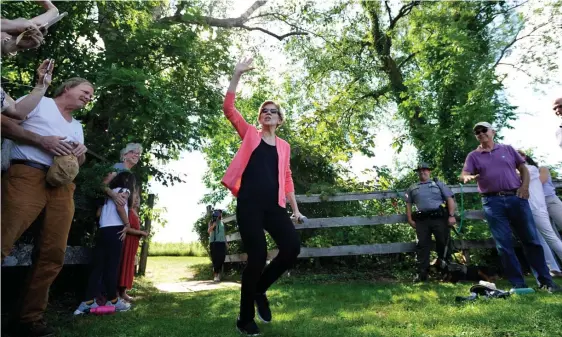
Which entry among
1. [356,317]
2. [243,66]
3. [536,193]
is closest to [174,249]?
[536,193]

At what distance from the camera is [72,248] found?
177 inches

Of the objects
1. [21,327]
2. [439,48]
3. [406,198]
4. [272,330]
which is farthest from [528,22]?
[21,327]

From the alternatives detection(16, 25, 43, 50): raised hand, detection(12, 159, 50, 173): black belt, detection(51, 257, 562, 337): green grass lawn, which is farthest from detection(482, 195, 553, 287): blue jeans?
detection(16, 25, 43, 50): raised hand

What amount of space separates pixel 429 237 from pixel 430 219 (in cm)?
28

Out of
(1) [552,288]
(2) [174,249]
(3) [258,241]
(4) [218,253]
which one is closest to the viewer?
(3) [258,241]

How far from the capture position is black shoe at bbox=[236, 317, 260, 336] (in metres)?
2.91

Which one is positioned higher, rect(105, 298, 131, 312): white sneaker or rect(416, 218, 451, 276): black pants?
rect(416, 218, 451, 276): black pants

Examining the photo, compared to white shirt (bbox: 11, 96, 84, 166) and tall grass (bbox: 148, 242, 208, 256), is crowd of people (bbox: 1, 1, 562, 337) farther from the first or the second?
tall grass (bbox: 148, 242, 208, 256)

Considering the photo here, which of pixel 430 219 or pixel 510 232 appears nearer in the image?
pixel 510 232

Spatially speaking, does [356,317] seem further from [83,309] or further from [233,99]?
[83,309]

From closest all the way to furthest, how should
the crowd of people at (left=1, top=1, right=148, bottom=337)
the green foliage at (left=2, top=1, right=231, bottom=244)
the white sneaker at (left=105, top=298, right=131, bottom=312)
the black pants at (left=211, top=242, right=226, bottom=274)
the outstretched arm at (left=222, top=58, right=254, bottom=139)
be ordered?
the crowd of people at (left=1, top=1, right=148, bottom=337), the outstretched arm at (left=222, top=58, right=254, bottom=139), the white sneaker at (left=105, top=298, right=131, bottom=312), the green foliage at (left=2, top=1, right=231, bottom=244), the black pants at (left=211, top=242, right=226, bottom=274)

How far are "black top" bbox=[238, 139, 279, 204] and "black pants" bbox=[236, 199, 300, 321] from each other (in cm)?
6

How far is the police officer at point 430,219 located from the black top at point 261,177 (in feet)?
12.6

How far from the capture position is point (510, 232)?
15.3 ft
